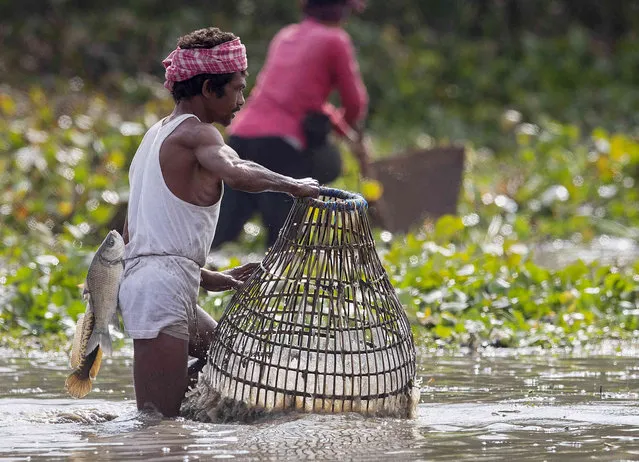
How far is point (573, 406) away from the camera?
6.17 metres

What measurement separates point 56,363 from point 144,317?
7.00ft

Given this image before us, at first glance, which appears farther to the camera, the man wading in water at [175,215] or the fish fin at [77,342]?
the fish fin at [77,342]

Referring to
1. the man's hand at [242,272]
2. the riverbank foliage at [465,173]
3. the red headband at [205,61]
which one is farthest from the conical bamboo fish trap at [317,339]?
the riverbank foliage at [465,173]

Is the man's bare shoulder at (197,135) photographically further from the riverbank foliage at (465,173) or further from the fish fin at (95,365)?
the riverbank foliage at (465,173)

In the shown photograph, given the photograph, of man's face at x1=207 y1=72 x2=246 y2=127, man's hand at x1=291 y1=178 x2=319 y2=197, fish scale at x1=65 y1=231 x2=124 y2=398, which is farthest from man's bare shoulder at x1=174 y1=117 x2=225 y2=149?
fish scale at x1=65 y1=231 x2=124 y2=398

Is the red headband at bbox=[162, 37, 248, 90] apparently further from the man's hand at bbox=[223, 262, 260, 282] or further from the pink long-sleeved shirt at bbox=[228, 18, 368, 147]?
the pink long-sleeved shirt at bbox=[228, 18, 368, 147]

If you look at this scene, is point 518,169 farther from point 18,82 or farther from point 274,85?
point 18,82

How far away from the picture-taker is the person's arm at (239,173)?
536cm

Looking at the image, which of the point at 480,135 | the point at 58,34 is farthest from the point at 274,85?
the point at 58,34

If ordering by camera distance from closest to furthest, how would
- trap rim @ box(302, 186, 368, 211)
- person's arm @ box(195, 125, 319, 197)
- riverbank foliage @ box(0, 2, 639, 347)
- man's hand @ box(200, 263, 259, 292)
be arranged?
person's arm @ box(195, 125, 319, 197) < trap rim @ box(302, 186, 368, 211) < man's hand @ box(200, 263, 259, 292) < riverbank foliage @ box(0, 2, 639, 347)

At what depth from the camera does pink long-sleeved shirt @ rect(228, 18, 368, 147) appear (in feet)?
31.8

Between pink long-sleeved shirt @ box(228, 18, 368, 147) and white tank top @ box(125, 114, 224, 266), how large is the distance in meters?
4.11

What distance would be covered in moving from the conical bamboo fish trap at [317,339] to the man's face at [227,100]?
51 cm

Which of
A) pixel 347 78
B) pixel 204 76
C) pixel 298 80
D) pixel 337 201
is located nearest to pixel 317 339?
pixel 337 201
